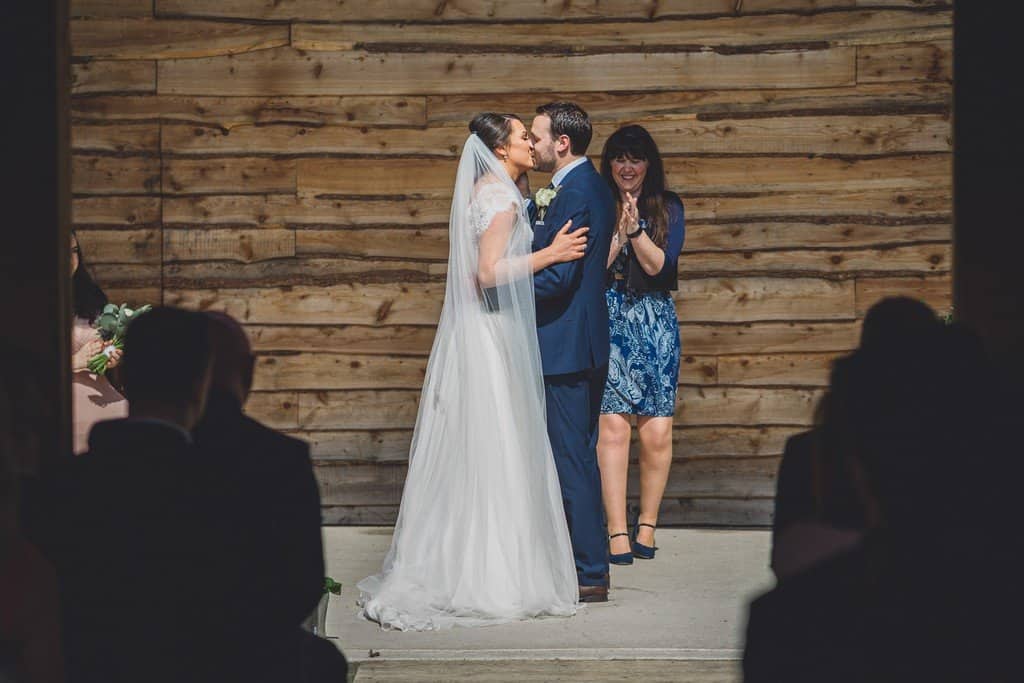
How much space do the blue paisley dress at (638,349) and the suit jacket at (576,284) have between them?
80cm

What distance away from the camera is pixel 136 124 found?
786 cm

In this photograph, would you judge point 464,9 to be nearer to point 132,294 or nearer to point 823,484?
point 132,294

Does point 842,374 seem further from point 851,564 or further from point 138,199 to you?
point 138,199

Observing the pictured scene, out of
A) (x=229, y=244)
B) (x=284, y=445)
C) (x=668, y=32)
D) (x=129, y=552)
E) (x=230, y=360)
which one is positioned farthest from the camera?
(x=229, y=244)

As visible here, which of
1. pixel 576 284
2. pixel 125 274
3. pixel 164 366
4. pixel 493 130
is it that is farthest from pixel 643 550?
pixel 164 366

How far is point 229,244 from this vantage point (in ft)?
26.0

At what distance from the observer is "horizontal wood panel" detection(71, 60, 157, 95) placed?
25.7ft

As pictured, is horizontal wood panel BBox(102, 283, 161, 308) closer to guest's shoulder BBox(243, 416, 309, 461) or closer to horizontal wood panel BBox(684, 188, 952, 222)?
horizontal wood panel BBox(684, 188, 952, 222)

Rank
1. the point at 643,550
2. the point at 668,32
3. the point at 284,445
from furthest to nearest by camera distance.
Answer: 1. the point at 668,32
2. the point at 643,550
3. the point at 284,445

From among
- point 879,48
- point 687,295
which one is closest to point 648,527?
point 687,295

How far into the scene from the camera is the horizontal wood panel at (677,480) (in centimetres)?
791

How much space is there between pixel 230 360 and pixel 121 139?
485 cm

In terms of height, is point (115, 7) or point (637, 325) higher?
point (115, 7)

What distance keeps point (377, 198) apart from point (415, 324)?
2.25ft
